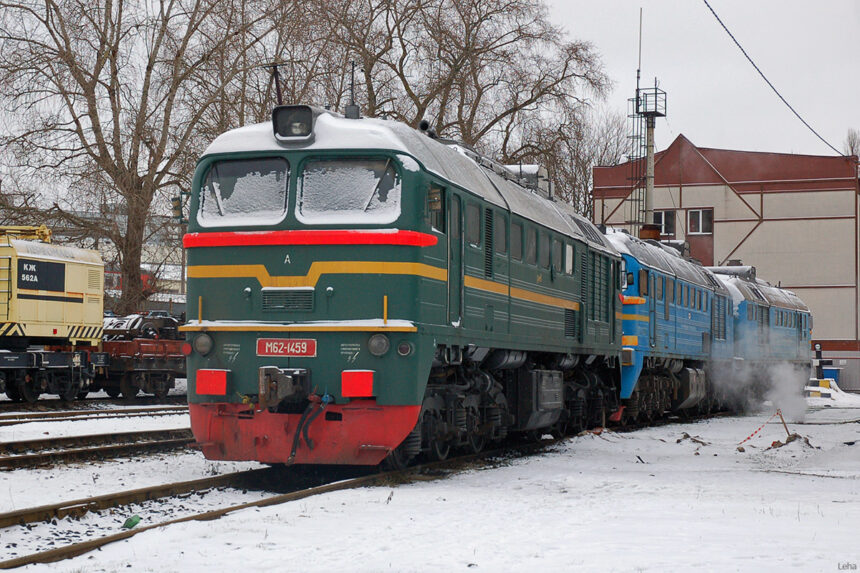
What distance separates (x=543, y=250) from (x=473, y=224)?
262 cm

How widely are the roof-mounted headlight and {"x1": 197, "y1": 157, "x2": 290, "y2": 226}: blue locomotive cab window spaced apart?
0.82 ft

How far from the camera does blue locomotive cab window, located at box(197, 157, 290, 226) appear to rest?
10.6 metres

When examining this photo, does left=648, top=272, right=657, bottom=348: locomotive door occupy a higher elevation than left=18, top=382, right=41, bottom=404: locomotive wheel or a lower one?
higher

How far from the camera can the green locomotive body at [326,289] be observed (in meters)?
10.2

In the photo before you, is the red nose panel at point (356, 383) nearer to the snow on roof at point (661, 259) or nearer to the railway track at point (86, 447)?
the railway track at point (86, 447)

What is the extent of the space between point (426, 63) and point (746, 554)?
1053 inches

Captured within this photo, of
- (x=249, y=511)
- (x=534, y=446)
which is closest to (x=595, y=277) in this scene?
(x=534, y=446)

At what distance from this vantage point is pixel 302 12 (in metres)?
28.7

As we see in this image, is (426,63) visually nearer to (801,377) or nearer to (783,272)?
(801,377)

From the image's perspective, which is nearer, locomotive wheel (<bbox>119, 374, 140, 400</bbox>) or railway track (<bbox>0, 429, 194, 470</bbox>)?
railway track (<bbox>0, 429, 194, 470</bbox>)

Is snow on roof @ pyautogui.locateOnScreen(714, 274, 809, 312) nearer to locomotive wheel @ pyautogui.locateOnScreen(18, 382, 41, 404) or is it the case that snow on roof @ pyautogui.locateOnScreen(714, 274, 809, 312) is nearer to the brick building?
the brick building

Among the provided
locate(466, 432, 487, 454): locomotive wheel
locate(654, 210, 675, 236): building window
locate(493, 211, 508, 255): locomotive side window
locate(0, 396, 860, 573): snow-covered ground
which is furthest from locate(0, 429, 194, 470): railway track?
locate(654, 210, 675, 236): building window

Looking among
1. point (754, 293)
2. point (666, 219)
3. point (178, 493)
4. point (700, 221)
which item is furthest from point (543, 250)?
point (666, 219)

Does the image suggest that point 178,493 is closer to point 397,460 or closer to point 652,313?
point 397,460
